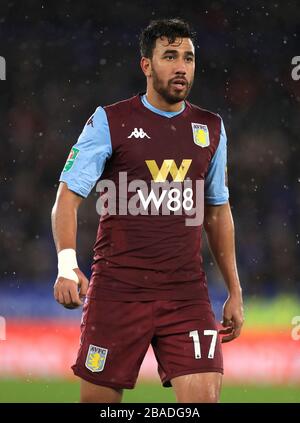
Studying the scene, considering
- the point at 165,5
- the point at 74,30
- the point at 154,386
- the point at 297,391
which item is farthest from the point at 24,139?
the point at 297,391

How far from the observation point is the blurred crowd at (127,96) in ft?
30.7

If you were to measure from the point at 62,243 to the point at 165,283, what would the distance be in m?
0.47

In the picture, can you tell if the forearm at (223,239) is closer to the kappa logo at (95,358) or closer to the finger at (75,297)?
the kappa logo at (95,358)

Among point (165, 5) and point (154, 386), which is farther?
point (165, 5)

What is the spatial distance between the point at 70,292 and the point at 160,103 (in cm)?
101

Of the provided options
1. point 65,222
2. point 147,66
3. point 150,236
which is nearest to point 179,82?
point 147,66

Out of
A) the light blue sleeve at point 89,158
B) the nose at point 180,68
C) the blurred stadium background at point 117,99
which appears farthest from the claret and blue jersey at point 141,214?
the blurred stadium background at point 117,99

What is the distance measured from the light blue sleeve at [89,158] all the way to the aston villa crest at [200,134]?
0.39 m

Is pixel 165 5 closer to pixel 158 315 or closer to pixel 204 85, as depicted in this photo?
pixel 204 85

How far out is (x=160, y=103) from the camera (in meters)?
4.22

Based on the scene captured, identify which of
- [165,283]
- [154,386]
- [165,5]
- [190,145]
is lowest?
[154,386]

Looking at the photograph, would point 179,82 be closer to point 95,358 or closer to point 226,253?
point 226,253

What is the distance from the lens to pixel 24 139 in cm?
970

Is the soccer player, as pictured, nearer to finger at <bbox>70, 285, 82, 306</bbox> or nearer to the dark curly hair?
the dark curly hair
